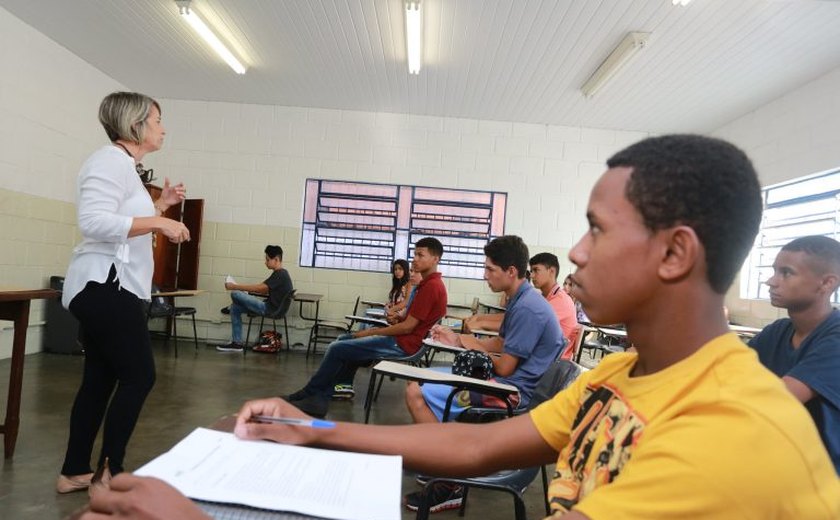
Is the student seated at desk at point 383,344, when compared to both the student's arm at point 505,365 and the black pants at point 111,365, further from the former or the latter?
the black pants at point 111,365

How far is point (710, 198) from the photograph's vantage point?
2.00 feet

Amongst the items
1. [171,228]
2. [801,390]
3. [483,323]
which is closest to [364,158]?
[483,323]

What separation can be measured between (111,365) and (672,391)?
2.04 m

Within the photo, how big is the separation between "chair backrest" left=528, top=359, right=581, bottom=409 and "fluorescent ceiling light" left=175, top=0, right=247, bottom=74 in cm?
409

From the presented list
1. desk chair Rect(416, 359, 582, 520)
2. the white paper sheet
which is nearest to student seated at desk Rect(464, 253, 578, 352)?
desk chair Rect(416, 359, 582, 520)

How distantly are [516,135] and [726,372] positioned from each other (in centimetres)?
678

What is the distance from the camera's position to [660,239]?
2.04ft

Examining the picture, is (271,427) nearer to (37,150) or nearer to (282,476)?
(282,476)

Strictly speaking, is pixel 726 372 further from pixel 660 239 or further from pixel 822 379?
pixel 822 379

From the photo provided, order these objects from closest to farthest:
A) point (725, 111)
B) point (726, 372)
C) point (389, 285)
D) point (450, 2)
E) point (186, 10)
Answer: point (726, 372) < point (450, 2) < point (186, 10) < point (725, 111) < point (389, 285)

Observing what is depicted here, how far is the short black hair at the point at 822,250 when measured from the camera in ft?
5.46

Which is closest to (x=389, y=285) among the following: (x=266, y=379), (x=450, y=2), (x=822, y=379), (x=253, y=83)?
(x=266, y=379)

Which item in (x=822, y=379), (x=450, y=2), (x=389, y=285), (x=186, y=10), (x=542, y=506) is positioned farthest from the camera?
(x=389, y=285)

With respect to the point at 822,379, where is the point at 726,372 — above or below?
above
